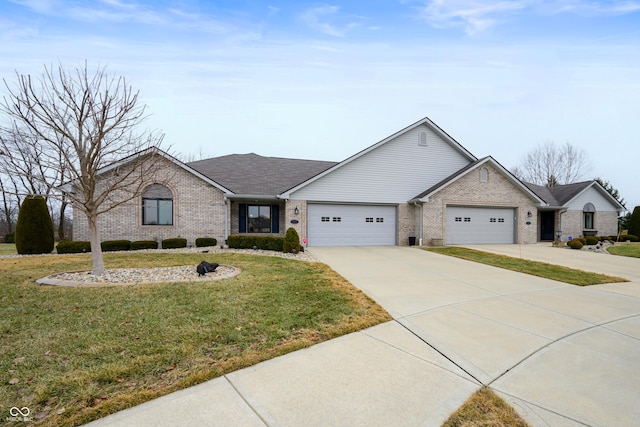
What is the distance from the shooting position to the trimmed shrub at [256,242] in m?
13.6

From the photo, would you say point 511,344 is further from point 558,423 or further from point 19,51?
point 19,51

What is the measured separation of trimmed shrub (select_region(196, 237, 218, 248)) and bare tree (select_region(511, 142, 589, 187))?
4241cm

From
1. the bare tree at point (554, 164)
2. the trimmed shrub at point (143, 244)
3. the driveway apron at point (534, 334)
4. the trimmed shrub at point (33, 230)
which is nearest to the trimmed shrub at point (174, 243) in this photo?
the trimmed shrub at point (143, 244)

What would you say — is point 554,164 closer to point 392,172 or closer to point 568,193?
point 568,193

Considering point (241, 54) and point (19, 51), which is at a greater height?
point (241, 54)

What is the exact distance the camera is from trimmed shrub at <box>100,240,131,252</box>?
1321 centimetres

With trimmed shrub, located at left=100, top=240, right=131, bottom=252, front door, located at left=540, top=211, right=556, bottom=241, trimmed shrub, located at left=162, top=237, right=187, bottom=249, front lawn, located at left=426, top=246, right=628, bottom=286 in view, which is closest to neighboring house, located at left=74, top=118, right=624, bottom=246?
trimmed shrub, located at left=162, top=237, right=187, bottom=249

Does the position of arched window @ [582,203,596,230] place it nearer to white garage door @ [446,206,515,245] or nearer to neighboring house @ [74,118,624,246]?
neighboring house @ [74,118,624,246]

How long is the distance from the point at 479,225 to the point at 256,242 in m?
13.4

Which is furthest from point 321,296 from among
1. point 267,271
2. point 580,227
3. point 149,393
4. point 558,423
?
point 580,227

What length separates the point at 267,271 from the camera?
27.8 feet

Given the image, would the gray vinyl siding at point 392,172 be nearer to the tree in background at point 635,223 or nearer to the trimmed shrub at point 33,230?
the trimmed shrub at point 33,230

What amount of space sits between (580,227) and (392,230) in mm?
15389

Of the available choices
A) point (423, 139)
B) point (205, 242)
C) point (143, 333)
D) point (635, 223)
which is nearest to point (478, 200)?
point (423, 139)
